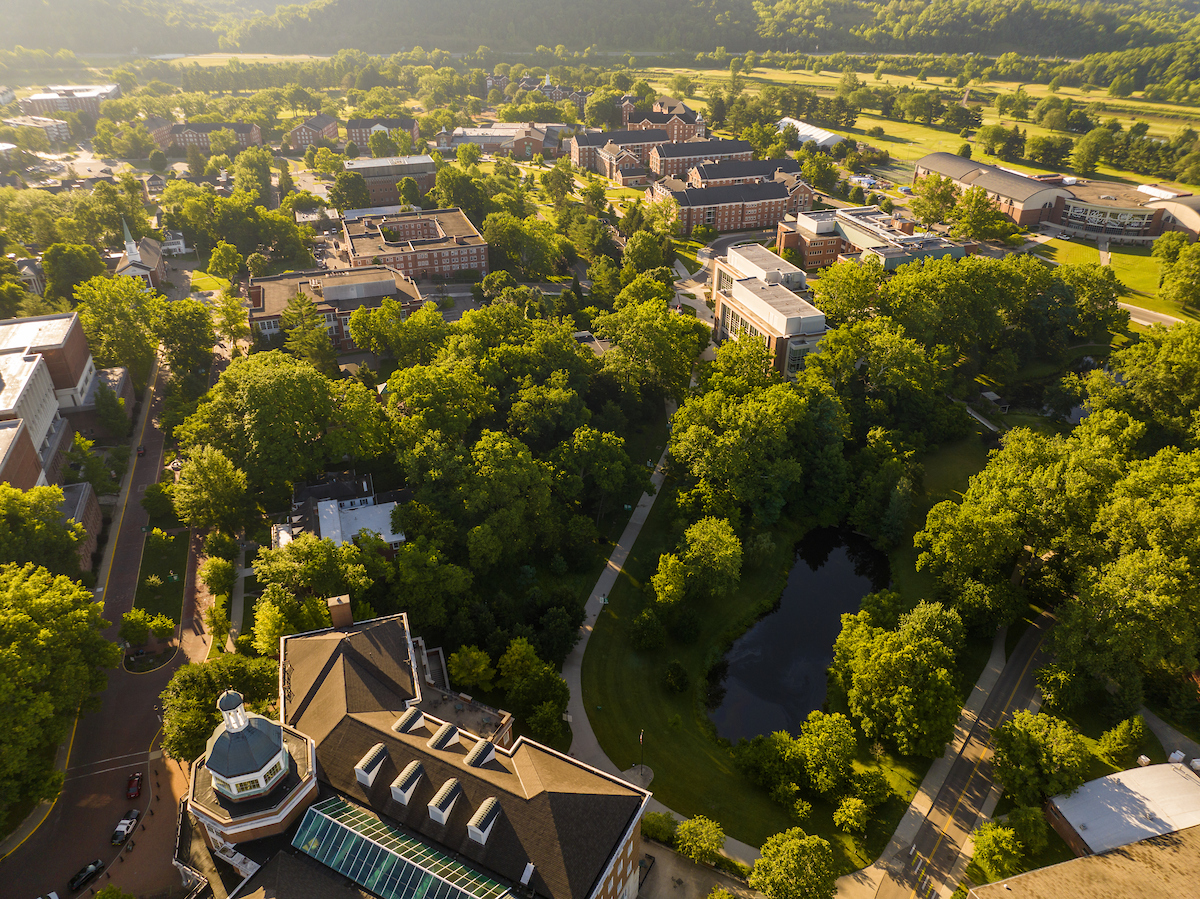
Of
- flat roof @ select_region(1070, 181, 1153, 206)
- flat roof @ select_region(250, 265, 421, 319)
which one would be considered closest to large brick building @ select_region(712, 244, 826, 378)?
flat roof @ select_region(250, 265, 421, 319)

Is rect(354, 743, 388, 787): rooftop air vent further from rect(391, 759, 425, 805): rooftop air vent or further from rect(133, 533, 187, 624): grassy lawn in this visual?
rect(133, 533, 187, 624): grassy lawn

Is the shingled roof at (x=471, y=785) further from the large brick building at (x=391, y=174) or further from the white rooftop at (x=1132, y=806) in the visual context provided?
the large brick building at (x=391, y=174)

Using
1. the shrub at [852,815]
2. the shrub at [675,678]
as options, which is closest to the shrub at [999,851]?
the shrub at [852,815]

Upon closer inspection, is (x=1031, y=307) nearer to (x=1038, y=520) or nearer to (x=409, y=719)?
(x=1038, y=520)

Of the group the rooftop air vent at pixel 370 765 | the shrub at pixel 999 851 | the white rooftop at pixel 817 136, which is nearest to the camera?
the rooftop air vent at pixel 370 765

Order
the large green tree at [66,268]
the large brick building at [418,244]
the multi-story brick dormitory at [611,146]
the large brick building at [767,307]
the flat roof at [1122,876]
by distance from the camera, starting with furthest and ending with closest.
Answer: the multi-story brick dormitory at [611,146], the large brick building at [418,244], the large green tree at [66,268], the large brick building at [767,307], the flat roof at [1122,876]

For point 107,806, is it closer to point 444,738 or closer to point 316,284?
point 444,738
